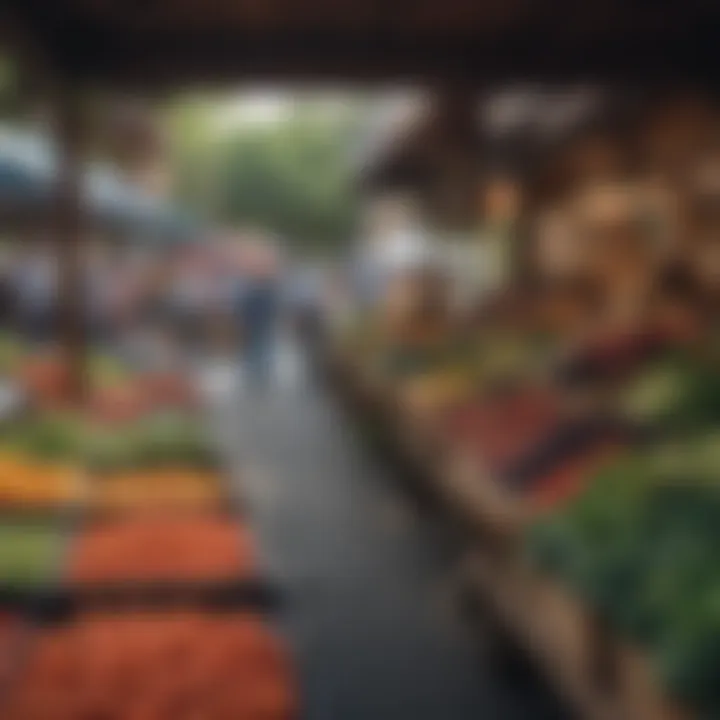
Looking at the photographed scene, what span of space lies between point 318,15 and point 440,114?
4.14ft

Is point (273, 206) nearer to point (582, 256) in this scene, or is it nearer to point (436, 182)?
point (582, 256)

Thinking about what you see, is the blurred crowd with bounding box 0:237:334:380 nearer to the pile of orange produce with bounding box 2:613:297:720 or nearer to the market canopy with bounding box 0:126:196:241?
the market canopy with bounding box 0:126:196:241

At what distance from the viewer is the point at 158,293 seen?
11.0ft

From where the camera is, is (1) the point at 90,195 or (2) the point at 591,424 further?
(1) the point at 90,195

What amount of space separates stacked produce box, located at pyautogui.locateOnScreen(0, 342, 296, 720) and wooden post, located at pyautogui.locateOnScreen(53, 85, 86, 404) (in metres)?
0.12

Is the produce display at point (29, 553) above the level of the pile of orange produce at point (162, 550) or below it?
above

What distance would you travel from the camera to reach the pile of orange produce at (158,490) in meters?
4.03

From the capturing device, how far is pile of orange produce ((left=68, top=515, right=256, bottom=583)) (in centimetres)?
325

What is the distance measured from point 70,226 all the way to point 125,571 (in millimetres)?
1572

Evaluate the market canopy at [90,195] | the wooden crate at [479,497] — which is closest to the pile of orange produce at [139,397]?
the market canopy at [90,195]

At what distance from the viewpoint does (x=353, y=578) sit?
4.07 m

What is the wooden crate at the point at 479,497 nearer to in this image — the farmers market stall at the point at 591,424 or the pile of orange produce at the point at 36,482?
the farmers market stall at the point at 591,424

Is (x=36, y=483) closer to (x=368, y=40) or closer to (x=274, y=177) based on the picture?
(x=274, y=177)

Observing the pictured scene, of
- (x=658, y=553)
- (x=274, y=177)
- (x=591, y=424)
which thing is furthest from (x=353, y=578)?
(x=658, y=553)
